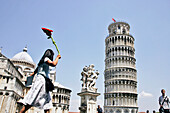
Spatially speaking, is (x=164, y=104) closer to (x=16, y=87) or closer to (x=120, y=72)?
(x=16, y=87)

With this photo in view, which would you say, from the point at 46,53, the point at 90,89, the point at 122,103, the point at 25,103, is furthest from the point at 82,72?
the point at 122,103

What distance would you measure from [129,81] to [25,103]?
1575 inches

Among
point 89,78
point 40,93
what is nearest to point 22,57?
point 89,78

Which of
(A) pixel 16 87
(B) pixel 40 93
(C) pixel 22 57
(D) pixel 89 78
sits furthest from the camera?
(C) pixel 22 57

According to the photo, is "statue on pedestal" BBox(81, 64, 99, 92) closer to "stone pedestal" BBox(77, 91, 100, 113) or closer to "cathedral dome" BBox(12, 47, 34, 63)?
"stone pedestal" BBox(77, 91, 100, 113)

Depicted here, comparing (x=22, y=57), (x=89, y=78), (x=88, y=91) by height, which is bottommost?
(x=88, y=91)

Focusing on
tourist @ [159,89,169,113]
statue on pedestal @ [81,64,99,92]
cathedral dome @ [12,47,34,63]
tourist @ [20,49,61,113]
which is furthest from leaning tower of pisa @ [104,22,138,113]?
tourist @ [20,49,61,113]

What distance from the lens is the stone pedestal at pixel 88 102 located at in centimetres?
747

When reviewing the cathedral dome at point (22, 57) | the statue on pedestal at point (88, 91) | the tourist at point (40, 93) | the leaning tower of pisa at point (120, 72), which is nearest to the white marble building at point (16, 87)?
the cathedral dome at point (22, 57)

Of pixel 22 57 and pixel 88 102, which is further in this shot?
pixel 22 57

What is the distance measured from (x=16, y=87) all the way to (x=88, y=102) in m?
24.0

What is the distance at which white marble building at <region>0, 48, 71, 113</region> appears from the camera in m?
24.8

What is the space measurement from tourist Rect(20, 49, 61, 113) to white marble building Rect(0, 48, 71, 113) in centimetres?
2236

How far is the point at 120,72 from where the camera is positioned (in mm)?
41031
